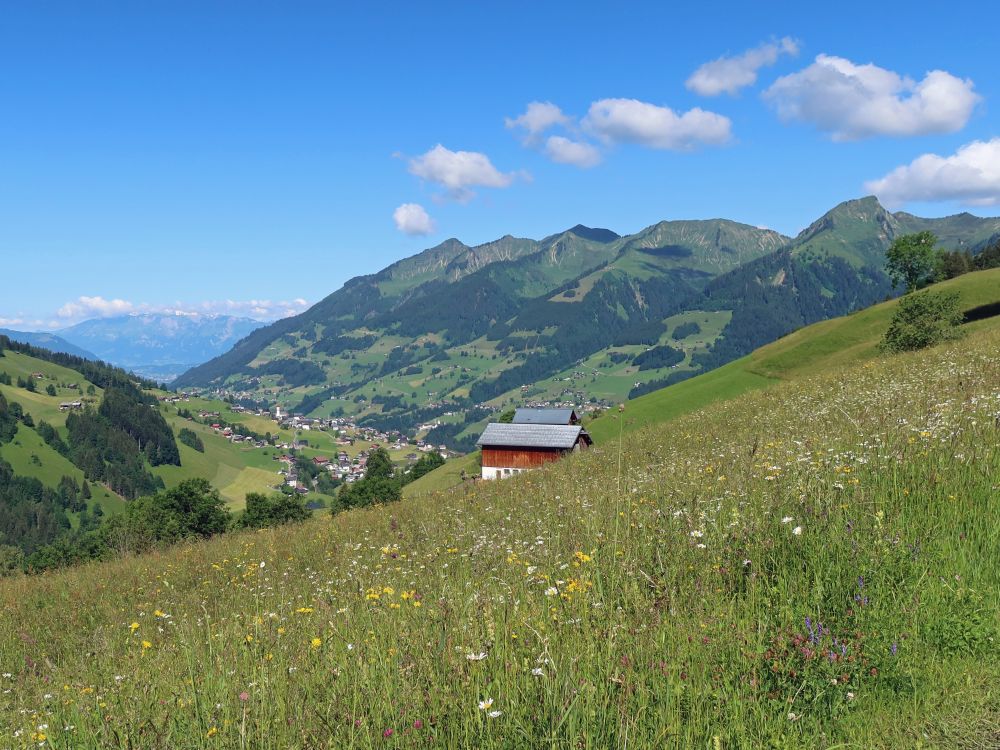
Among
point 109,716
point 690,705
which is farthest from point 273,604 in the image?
point 690,705

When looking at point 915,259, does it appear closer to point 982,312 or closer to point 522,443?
point 982,312

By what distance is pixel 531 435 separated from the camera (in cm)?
7675

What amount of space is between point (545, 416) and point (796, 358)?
127 ft

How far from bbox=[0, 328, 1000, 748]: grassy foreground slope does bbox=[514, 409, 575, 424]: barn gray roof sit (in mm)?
88809

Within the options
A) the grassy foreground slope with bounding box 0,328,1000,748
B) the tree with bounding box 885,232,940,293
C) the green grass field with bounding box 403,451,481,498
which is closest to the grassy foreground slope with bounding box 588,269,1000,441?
the tree with bounding box 885,232,940,293

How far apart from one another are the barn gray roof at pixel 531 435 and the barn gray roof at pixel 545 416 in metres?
18.2

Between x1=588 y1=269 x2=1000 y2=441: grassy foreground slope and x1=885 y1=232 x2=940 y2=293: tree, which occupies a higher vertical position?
x1=885 y1=232 x2=940 y2=293: tree

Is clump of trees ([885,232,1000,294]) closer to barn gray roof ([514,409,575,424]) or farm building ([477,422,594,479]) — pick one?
barn gray roof ([514,409,575,424])

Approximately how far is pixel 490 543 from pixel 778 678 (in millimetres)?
Answer: 5124

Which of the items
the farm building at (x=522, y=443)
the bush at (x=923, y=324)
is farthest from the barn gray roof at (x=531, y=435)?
the bush at (x=923, y=324)

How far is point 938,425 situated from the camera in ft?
27.4

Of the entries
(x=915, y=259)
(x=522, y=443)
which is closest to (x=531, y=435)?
(x=522, y=443)

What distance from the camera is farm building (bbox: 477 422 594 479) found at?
7462cm

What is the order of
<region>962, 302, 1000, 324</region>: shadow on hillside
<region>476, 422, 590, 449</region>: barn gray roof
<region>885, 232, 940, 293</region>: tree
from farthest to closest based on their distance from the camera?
<region>885, 232, 940, 293</region>: tree < <region>476, 422, 590, 449</region>: barn gray roof < <region>962, 302, 1000, 324</region>: shadow on hillside
